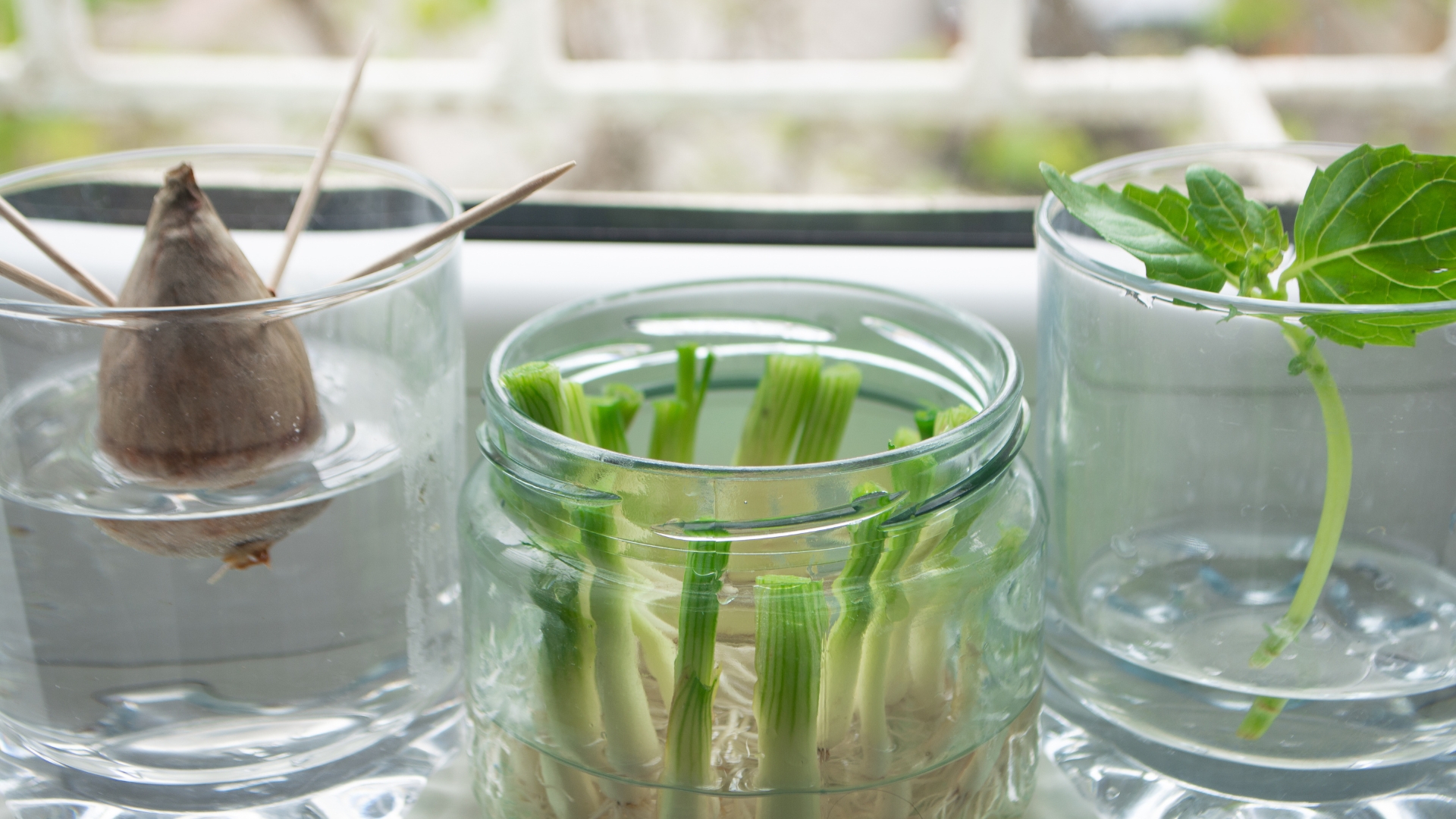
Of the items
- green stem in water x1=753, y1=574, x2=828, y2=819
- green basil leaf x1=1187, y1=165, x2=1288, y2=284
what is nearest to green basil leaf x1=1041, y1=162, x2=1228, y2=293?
green basil leaf x1=1187, y1=165, x2=1288, y2=284

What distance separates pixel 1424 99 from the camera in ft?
2.52

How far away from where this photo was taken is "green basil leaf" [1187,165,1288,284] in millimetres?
359

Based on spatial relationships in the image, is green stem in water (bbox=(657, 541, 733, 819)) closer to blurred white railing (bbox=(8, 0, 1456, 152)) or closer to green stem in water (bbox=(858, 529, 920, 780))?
green stem in water (bbox=(858, 529, 920, 780))

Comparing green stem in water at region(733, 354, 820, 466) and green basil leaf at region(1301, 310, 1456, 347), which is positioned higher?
green basil leaf at region(1301, 310, 1456, 347)

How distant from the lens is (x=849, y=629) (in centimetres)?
33

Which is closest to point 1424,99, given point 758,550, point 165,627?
point 758,550

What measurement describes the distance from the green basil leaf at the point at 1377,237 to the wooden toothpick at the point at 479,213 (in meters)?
0.20

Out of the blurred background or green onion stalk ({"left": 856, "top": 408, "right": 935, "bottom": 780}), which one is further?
the blurred background

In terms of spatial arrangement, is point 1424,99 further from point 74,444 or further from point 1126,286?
point 74,444

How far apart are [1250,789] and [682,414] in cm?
20

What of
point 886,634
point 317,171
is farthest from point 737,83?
point 886,634

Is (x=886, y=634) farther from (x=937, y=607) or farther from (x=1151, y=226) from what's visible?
(x=1151, y=226)

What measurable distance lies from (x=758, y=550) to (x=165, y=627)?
18 centimetres

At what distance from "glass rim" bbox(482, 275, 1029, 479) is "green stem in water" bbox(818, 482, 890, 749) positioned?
0.05 ft
